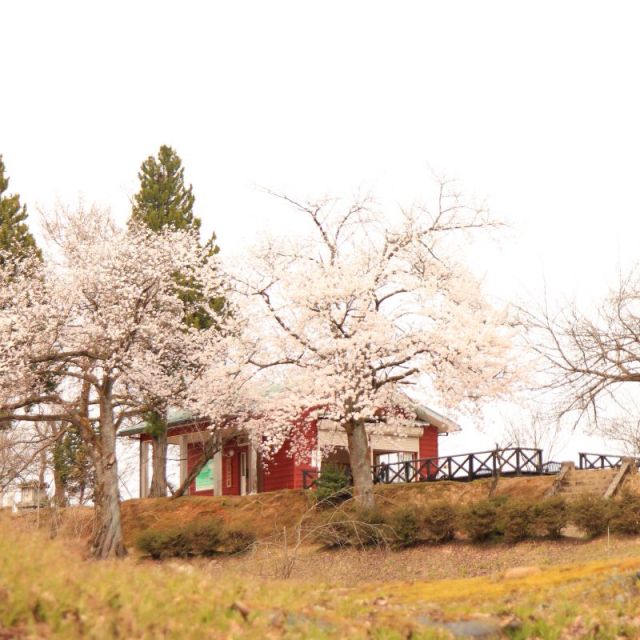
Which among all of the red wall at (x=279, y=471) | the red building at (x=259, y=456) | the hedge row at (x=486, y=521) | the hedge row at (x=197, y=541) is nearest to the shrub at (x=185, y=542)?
the hedge row at (x=197, y=541)

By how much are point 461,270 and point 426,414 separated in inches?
535

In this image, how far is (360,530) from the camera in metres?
28.1

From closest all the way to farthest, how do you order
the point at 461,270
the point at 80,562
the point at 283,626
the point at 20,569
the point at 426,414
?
the point at 20,569 → the point at 283,626 → the point at 80,562 → the point at 461,270 → the point at 426,414

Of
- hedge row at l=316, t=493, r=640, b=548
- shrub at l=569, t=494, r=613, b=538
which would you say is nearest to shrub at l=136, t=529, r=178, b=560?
hedge row at l=316, t=493, r=640, b=548

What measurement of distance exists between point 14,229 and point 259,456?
1460 cm

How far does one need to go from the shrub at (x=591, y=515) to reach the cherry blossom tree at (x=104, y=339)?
535 inches

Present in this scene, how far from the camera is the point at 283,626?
32.7 ft

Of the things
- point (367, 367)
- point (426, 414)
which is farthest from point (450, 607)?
point (426, 414)

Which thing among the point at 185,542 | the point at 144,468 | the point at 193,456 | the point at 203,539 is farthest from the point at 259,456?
the point at 203,539

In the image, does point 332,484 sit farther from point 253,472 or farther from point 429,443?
point 429,443

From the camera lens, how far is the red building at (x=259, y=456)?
132 ft

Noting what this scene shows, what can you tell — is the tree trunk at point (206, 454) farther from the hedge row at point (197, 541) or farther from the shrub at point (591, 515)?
the shrub at point (591, 515)

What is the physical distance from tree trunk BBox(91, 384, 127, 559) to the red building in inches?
286

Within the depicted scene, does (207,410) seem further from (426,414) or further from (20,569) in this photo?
(20,569)
